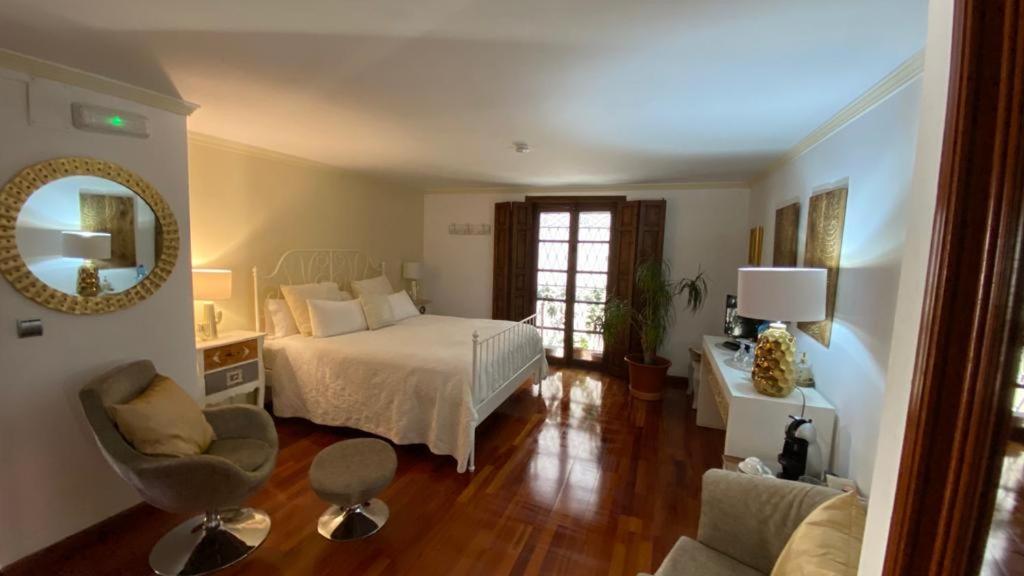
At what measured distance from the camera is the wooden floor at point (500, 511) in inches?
78.7

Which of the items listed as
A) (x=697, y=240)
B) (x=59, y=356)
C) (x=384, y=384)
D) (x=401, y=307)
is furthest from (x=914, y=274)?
(x=697, y=240)

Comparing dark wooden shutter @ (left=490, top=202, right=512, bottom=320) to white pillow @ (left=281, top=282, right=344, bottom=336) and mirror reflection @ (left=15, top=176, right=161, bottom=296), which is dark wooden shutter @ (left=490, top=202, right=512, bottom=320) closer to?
white pillow @ (left=281, top=282, right=344, bottom=336)

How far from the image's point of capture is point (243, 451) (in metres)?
2.16

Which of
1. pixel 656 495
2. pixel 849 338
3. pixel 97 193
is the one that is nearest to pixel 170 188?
pixel 97 193

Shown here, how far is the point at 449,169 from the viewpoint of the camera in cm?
413

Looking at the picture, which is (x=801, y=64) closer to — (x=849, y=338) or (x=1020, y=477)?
(x=849, y=338)

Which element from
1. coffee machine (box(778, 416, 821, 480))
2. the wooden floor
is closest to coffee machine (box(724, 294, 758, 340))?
the wooden floor

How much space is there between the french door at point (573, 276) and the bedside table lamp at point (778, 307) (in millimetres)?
2743

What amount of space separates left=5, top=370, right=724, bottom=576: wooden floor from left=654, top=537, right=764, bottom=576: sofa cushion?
59 cm

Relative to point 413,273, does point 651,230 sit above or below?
above

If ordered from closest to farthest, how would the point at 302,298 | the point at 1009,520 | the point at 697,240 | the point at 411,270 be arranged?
the point at 1009,520, the point at 302,298, the point at 697,240, the point at 411,270

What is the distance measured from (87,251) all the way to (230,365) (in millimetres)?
1161

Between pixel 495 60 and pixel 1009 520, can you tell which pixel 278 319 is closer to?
pixel 495 60

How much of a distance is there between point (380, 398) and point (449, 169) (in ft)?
7.57
